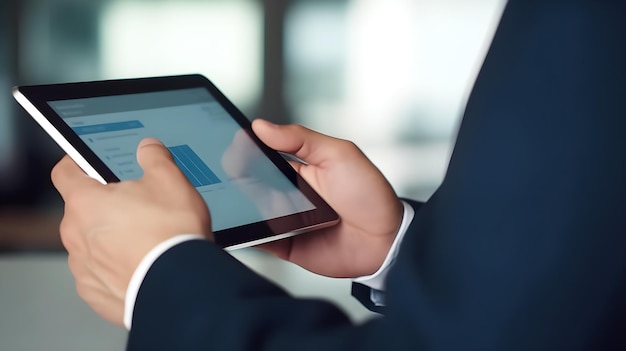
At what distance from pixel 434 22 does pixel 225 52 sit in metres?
0.90

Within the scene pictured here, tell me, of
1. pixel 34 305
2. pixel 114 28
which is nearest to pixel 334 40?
pixel 114 28

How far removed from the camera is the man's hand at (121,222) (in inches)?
27.3

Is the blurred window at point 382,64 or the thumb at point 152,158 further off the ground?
the thumb at point 152,158

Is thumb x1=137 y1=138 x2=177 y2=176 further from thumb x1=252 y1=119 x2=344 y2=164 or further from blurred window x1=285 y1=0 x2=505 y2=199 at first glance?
blurred window x1=285 y1=0 x2=505 y2=199

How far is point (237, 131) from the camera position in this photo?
105cm

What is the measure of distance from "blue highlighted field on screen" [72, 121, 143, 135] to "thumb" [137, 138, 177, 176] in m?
0.12

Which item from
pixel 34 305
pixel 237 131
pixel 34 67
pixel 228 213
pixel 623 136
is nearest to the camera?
pixel 623 136

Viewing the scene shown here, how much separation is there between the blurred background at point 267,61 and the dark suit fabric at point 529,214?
120 inches

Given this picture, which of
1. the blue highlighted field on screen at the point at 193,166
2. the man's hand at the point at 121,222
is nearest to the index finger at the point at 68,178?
the man's hand at the point at 121,222

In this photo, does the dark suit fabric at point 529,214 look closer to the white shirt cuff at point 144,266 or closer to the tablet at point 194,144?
the white shirt cuff at point 144,266

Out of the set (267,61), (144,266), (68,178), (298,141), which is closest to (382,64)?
(267,61)

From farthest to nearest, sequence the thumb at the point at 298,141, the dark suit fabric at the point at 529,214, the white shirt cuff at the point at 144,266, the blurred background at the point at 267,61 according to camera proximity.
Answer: the blurred background at the point at 267,61 → the thumb at the point at 298,141 → the white shirt cuff at the point at 144,266 → the dark suit fabric at the point at 529,214

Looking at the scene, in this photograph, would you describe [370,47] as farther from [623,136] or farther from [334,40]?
[623,136]

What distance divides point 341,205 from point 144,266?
1.39 ft
